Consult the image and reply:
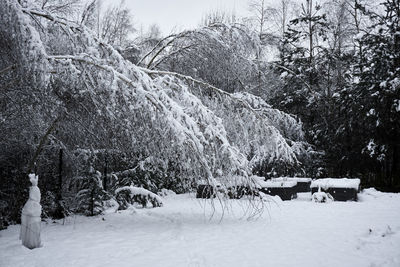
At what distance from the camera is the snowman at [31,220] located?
4363 millimetres

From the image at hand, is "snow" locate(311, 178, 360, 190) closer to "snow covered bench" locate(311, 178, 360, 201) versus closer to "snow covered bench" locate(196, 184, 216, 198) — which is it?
"snow covered bench" locate(311, 178, 360, 201)

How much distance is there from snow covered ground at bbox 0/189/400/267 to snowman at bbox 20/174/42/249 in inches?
5.4

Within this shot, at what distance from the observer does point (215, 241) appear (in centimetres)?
497

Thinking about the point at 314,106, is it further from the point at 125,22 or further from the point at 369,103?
the point at 125,22

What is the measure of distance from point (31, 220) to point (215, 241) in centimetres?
256

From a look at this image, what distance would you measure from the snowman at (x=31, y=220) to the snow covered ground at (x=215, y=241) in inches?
5.4

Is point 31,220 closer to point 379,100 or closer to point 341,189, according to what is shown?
point 341,189

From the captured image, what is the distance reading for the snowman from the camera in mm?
4363

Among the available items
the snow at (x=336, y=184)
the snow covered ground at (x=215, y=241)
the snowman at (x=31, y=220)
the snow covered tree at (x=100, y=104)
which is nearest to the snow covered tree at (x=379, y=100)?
the snow at (x=336, y=184)

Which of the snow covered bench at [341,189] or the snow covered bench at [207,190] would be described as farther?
the snow covered bench at [341,189]

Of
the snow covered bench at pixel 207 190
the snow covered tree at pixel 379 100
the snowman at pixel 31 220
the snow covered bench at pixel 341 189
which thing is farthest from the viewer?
the snow covered tree at pixel 379 100

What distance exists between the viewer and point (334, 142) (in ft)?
47.4

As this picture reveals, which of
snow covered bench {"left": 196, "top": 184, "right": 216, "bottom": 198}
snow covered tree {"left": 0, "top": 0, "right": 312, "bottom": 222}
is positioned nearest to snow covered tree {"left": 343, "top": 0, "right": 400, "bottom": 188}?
snow covered bench {"left": 196, "top": 184, "right": 216, "bottom": 198}

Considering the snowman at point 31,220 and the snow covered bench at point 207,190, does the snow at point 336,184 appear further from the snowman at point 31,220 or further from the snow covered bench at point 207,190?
the snowman at point 31,220
